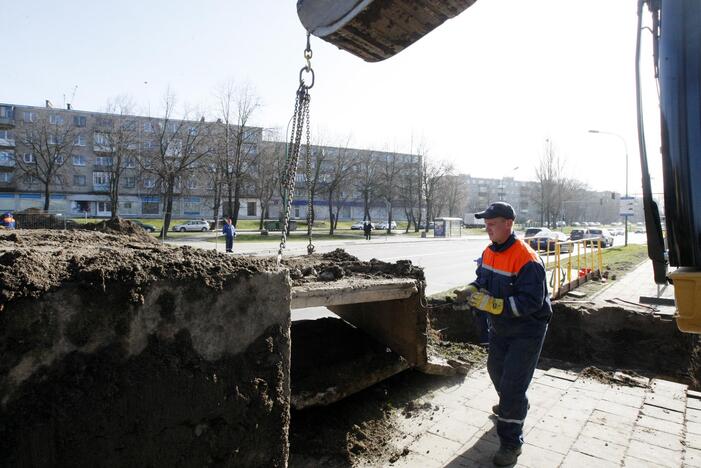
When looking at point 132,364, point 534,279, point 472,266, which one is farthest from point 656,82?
point 472,266

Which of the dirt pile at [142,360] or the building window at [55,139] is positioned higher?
the building window at [55,139]

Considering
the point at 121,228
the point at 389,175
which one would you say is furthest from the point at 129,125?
the point at 121,228

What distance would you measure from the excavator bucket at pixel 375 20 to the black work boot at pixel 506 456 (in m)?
2.91

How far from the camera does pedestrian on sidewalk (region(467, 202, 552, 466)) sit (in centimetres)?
326

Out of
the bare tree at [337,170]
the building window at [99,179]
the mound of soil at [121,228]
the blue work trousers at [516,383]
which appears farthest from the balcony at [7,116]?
the blue work trousers at [516,383]

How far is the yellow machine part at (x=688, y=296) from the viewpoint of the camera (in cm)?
222

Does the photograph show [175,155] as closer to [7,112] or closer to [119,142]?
[119,142]

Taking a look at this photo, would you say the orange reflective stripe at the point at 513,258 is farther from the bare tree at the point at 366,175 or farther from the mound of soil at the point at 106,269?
the bare tree at the point at 366,175

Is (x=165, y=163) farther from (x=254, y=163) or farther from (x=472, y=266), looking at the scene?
(x=472, y=266)

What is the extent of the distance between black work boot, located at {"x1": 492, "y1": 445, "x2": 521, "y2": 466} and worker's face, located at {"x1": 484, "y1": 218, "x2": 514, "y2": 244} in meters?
1.46

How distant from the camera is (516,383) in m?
3.29

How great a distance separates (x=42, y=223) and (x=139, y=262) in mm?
20868

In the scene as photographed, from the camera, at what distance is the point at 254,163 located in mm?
36594

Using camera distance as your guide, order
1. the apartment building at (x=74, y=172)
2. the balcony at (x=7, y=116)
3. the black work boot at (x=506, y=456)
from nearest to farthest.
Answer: the black work boot at (x=506, y=456) → the apartment building at (x=74, y=172) → the balcony at (x=7, y=116)
